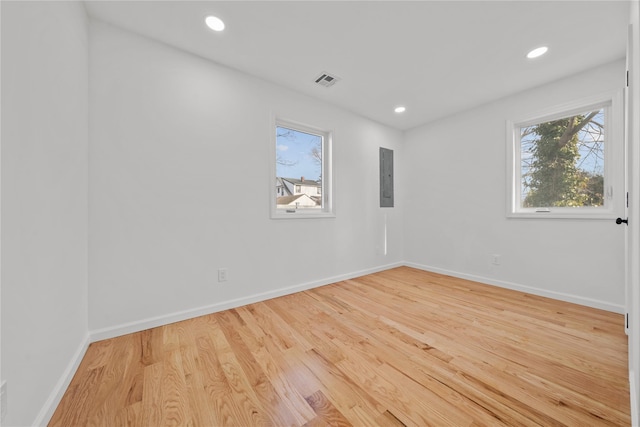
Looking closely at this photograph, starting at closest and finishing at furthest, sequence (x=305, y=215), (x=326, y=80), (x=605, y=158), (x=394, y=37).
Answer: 1. (x=394, y=37)
2. (x=605, y=158)
3. (x=326, y=80)
4. (x=305, y=215)

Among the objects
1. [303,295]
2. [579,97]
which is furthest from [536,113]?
[303,295]

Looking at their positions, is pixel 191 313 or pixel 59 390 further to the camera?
pixel 191 313

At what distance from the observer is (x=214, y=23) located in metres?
1.77

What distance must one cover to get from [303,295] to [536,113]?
3.38m

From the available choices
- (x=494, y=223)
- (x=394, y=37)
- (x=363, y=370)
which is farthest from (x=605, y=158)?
(x=363, y=370)

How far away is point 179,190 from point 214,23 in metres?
1.36

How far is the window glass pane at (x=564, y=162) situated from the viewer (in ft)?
7.63

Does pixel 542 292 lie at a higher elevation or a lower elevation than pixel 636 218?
lower

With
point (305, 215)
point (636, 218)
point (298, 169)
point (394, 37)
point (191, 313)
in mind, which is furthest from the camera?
point (298, 169)

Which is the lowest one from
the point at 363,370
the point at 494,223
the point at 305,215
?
the point at 363,370

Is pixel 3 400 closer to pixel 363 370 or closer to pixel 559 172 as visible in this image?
pixel 363 370

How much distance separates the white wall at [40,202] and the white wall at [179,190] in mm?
206

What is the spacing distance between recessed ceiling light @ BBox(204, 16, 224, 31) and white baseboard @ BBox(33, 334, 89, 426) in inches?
96.0

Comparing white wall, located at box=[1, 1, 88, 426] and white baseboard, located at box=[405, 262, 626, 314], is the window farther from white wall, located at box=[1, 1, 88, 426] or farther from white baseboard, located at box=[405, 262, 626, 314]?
white baseboard, located at box=[405, 262, 626, 314]
